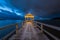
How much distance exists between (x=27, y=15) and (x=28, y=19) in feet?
5.94

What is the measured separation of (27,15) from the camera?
44.0 meters

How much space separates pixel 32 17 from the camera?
4362cm

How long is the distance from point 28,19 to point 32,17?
6.80ft

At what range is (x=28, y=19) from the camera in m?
44.4

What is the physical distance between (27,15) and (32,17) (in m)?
2.34
